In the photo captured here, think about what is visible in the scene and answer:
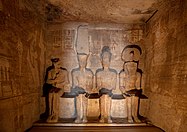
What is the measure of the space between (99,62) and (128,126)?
87.3 inches

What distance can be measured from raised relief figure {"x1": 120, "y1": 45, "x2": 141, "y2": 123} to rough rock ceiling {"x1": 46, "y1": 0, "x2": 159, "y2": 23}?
1027 millimetres

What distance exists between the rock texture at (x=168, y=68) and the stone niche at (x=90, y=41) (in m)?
0.80

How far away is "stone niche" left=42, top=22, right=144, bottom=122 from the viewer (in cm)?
552

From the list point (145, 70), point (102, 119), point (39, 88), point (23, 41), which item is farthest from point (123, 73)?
point (23, 41)

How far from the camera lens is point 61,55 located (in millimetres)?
5535

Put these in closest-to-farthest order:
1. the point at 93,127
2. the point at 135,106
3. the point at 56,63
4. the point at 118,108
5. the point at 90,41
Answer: the point at 93,127 < the point at 135,106 < the point at 118,108 < the point at 56,63 < the point at 90,41

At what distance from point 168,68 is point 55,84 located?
10.6ft

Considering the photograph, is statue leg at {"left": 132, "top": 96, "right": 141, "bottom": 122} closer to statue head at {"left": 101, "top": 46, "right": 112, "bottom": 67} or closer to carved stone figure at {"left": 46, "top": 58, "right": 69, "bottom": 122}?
statue head at {"left": 101, "top": 46, "right": 112, "bottom": 67}

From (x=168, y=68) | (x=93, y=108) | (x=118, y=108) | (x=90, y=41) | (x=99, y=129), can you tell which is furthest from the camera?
(x=90, y=41)

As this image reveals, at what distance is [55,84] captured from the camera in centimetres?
511

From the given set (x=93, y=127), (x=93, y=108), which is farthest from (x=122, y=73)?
(x=93, y=127)

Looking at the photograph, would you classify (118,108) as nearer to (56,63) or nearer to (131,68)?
(131,68)

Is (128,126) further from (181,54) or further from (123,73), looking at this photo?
(181,54)

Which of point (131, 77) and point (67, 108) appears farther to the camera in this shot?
point (131, 77)
